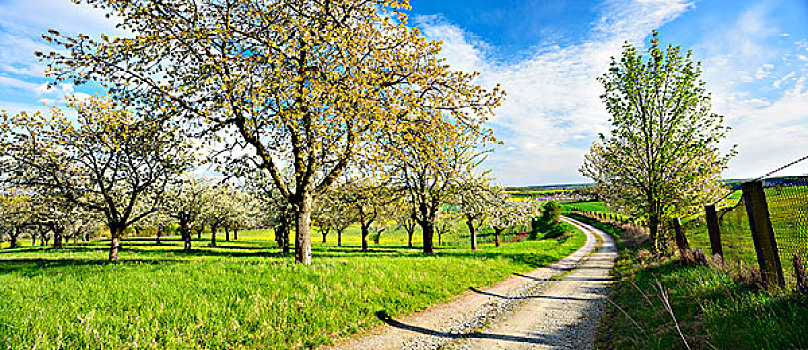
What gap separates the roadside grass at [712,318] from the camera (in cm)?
512

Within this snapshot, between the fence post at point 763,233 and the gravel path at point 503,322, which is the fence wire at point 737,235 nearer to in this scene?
the fence post at point 763,233

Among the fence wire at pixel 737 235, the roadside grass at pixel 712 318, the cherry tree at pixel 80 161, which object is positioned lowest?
the roadside grass at pixel 712 318

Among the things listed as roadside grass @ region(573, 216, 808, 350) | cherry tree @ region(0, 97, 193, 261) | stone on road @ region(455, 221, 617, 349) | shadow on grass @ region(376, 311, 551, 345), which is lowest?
stone on road @ region(455, 221, 617, 349)

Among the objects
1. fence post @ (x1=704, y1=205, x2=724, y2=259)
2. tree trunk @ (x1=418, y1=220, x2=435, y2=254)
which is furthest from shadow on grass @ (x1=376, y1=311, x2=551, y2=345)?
tree trunk @ (x1=418, y1=220, x2=435, y2=254)

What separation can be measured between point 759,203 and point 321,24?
1335 centimetres

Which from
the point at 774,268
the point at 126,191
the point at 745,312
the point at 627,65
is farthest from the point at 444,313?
the point at 126,191

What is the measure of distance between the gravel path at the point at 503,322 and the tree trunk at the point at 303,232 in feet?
16.0

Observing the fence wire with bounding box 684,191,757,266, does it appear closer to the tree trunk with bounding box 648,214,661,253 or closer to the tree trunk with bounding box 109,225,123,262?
the tree trunk with bounding box 648,214,661,253

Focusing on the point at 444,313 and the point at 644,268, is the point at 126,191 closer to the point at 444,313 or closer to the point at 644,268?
the point at 444,313

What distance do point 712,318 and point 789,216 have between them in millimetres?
2970

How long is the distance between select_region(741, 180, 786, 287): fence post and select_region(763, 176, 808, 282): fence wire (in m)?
0.16

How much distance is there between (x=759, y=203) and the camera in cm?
746

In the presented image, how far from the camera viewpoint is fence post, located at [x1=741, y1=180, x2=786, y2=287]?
23.2 feet

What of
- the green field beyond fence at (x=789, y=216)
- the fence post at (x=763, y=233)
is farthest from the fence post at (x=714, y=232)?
the green field beyond fence at (x=789, y=216)
